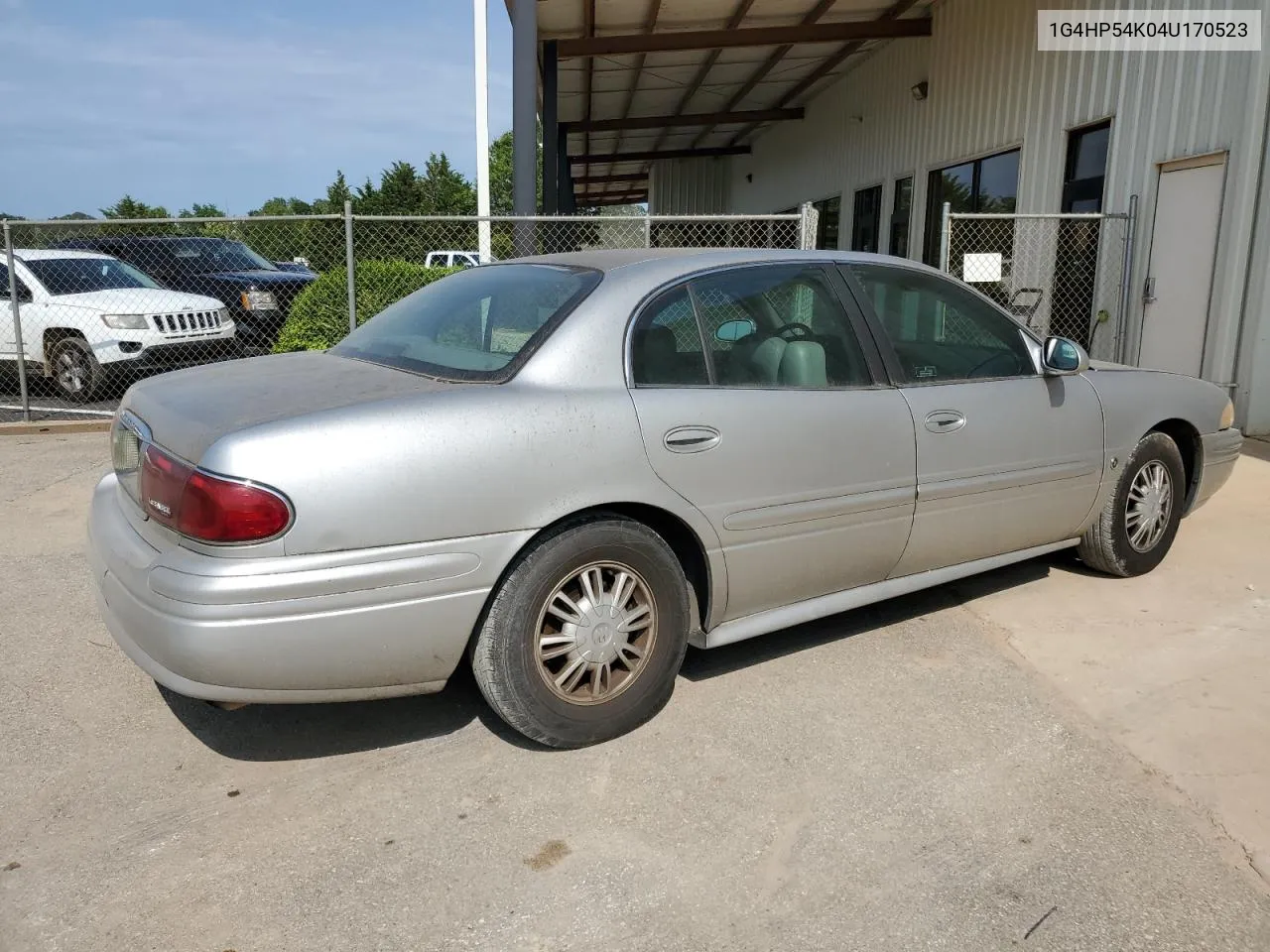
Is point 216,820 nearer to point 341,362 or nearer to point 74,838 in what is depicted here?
point 74,838

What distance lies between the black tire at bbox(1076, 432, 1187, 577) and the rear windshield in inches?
110

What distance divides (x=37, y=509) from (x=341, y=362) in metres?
3.79

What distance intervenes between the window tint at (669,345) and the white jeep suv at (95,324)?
8105 millimetres

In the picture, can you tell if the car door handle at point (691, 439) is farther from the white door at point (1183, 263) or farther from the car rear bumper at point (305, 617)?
the white door at point (1183, 263)

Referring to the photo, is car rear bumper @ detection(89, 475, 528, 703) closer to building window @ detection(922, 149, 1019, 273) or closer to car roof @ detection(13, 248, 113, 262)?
car roof @ detection(13, 248, 113, 262)

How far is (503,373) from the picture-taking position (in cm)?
301

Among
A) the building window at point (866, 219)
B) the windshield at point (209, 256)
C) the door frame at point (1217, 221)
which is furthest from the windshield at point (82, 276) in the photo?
the building window at point (866, 219)

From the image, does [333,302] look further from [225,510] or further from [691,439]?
[225,510]

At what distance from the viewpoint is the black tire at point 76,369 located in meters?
9.71

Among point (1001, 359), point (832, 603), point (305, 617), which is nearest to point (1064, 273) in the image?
point (1001, 359)

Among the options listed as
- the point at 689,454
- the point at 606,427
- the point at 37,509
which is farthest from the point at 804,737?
the point at 37,509

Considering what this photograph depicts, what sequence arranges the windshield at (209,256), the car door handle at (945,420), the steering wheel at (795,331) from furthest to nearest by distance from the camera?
the windshield at (209,256) → the car door handle at (945,420) → the steering wheel at (795,331)

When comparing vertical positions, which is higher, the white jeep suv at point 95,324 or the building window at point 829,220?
the building window at point 829,220

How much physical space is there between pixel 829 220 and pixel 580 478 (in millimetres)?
16902
